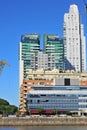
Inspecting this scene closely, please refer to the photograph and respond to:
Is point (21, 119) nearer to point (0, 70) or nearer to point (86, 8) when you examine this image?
point (0, 70)

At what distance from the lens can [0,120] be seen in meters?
139

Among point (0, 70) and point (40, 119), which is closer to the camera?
point (0, 70)

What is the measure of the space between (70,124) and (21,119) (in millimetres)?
16455

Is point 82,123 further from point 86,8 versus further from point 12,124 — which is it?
point 86,8

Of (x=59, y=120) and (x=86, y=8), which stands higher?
(x=86, y=8)

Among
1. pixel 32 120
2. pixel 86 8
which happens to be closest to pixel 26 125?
pixel 32 120

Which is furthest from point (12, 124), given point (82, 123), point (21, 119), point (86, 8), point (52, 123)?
point (86, 8)

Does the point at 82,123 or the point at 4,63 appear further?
the point at 82,123

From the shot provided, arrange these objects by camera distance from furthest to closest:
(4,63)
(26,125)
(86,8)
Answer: (26,125)
(4,63)
(86,8)

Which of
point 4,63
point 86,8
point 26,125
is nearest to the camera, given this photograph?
point 86,8

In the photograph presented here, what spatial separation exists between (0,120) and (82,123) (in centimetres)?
2778

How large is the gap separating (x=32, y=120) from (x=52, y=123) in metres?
6.79

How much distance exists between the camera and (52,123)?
454ft

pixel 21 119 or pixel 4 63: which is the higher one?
pixel 4 63
